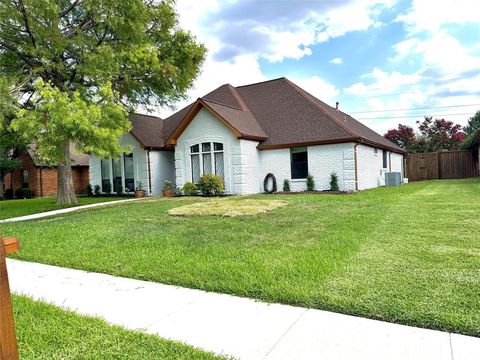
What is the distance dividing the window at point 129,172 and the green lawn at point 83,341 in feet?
59.5

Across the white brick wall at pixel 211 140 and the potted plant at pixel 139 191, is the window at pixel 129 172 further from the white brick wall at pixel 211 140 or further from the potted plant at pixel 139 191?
the white brick wall at pixel 211 140

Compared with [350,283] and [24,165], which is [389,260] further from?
[24,165]

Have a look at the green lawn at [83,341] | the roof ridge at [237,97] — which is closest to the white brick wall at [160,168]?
the roof ridge at [237,97]

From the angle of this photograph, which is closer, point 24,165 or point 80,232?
Result: point 80,232

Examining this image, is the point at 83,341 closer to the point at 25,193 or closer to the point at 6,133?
the point at 6,133

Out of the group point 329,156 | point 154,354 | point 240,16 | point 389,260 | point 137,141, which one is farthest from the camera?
point 137,141

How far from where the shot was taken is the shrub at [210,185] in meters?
17.2

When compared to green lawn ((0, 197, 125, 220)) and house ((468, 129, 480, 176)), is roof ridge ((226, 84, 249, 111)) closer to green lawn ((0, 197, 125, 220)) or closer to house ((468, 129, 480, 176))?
green lawn ((0, 197, 125, 220))

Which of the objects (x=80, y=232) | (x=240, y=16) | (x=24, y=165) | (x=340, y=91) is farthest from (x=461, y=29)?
(x=24, y=165)

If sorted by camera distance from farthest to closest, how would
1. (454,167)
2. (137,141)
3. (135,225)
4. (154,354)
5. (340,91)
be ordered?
(340,91) < (454,167) < (137,141) < (135,225) < (154,354)

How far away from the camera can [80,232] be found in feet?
26.9

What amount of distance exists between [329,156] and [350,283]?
Result: 13258 millimetres

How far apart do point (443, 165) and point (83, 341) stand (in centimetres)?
3037

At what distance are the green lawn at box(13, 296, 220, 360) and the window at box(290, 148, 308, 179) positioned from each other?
14919 millimetres
